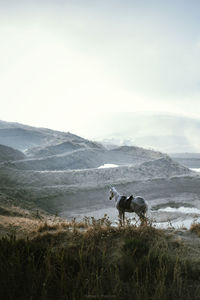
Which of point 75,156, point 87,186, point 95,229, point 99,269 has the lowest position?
point 87,186

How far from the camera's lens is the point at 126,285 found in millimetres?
3768

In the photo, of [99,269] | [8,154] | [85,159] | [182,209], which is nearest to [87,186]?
[182,209]

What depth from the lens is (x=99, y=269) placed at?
13.4 feet

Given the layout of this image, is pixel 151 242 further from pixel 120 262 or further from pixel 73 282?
pixel 73 282

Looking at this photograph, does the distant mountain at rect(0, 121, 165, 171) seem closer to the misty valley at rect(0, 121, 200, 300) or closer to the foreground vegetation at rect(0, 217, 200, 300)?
the misty valley at rect(0, 121, 200, 300)

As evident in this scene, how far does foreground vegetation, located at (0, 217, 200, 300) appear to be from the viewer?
10.5ft

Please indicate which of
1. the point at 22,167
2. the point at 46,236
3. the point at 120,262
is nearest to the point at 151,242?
the point at 120,262

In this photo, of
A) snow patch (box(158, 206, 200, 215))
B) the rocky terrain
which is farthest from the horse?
snow patch (box(158, 206, 200, 215))

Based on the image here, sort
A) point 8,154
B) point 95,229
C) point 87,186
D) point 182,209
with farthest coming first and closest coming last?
1. point 8,154
2. point 87,186
3. point 182,209
4. point 95,229

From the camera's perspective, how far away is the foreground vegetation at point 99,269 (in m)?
3.19

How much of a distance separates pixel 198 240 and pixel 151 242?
5.70 ft

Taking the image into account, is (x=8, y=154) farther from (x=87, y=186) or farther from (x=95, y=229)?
(x=95, y=229)

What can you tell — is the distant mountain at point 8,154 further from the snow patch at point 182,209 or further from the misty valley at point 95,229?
the snow patch at point 182,209

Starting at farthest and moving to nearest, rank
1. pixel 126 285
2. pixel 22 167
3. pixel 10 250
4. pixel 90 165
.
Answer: pixel 90 165 < pixel 22 167 < pixel 10 250 < pixel 126 285
